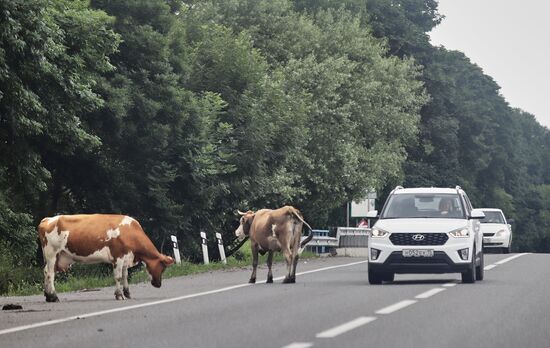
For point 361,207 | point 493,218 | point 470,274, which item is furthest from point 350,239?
point 470,274

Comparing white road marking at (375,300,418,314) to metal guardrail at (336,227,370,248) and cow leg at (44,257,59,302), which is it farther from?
metal guardrail at (336,227,370,248)

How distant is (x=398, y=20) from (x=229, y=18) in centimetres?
2433

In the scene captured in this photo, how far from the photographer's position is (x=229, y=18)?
60344 millimetres

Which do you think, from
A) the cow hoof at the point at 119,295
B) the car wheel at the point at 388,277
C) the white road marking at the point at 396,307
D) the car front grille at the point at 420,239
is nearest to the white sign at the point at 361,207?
the car wheel at the point at 388,277

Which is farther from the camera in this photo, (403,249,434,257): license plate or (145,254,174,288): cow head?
(403,249,434,257): license plate

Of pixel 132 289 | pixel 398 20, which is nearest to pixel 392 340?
pixel 132 289

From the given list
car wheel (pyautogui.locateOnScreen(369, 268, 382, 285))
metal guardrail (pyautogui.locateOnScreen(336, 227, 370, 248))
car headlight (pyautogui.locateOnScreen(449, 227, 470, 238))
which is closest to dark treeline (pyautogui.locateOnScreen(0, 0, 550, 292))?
metal guardrail (pyautogui.locateOnScreen(336, 227, 370, 248))

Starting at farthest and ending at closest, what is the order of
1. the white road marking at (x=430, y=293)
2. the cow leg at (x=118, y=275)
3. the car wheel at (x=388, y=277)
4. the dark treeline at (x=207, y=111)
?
the dark treeline at (x=207, y=111), the car wheel at (x=388, y=277), the cow leg at (x=118, y=275), the white road marking at (x=430, y=293)

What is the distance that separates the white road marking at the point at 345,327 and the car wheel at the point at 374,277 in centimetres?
921

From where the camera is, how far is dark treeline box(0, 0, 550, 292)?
97.5 feet

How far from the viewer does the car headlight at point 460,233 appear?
2519 centimetres

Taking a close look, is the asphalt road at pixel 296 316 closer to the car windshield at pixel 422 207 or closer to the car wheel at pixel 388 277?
the car wheel at pixel 388 277

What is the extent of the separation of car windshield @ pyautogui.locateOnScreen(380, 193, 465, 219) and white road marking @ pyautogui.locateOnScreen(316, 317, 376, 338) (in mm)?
10322

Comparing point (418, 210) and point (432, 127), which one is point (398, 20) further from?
point (418, 210)
